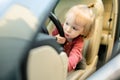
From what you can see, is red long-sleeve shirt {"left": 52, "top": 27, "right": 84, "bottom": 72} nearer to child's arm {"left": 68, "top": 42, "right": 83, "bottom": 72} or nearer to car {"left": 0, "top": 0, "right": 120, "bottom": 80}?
child's arm {"left": 68, "top": 42, "right": 83, "bottom": 72}

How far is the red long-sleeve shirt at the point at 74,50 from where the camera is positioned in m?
1.92

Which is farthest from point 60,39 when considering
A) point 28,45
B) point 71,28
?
point 28,45

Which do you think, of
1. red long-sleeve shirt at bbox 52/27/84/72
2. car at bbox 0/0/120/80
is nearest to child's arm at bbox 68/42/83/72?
red long-sleeve shirt at bbox 52/27/84/72

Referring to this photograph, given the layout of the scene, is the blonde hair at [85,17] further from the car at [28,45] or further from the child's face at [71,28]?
the car at [28,45]

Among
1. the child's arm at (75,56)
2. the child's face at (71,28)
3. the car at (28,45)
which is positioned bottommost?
the child's arm at (75,56)

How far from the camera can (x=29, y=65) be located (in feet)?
3.59

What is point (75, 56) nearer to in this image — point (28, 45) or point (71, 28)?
point (71, 28)

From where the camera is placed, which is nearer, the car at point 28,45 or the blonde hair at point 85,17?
the car at point 28,45

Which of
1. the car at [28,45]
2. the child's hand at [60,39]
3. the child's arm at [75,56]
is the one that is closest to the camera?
the car at [28,45]

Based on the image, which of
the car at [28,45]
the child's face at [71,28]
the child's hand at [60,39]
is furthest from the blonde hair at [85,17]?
the car at [28,45]

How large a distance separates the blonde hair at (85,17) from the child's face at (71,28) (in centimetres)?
2

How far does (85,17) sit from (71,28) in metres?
0.10

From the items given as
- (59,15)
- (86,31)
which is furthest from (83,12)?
(59,15)

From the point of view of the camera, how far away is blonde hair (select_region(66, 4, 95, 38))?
193cm
